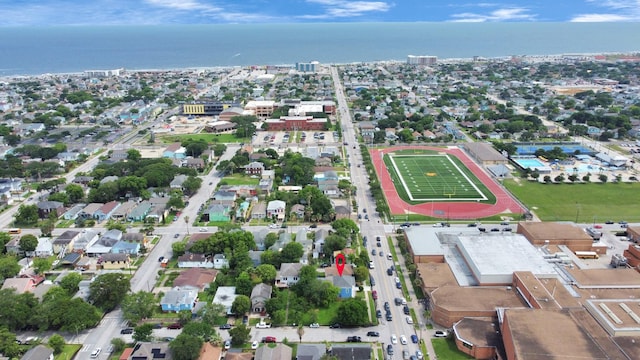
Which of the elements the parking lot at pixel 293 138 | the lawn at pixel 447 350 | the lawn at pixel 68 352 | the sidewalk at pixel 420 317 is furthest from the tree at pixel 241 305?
the parking lot at pixel 293 138

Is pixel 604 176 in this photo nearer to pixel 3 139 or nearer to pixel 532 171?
pixel 532 171

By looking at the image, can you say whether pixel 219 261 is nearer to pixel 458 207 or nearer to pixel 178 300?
pixel 178 300

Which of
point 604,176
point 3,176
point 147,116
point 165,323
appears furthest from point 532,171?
point 147,116

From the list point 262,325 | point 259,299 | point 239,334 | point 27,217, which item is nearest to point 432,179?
point 259,299

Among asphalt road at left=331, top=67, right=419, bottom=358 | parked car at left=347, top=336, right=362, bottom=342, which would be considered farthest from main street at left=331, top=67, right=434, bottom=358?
parked car at left=347, top=336, right=362, bottom=342

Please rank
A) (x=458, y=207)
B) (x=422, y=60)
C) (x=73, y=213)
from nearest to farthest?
(x=73, y=213) → (x=458, y=207) → (x=422, y=60)

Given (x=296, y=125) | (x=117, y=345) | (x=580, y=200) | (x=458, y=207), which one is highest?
(x=296, y=125)

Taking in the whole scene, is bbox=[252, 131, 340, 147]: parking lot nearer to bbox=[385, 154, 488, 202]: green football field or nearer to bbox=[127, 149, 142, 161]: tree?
bbox=[385, 154, 488, 202]: green football field
